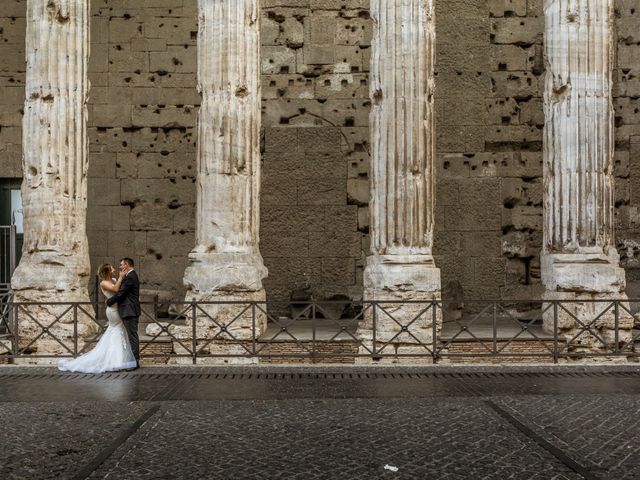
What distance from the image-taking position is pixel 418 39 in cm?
975

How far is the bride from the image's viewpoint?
8219 mm

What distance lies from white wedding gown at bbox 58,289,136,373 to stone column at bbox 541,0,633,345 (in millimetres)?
5528

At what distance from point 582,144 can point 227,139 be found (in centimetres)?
476

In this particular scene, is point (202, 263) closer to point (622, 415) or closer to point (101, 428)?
point (101, 428)

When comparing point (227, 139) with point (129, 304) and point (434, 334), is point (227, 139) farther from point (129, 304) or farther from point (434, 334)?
point (434, 334)

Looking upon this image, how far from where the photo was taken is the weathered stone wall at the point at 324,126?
538 inches

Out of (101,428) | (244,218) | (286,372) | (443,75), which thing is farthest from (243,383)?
(443,75)

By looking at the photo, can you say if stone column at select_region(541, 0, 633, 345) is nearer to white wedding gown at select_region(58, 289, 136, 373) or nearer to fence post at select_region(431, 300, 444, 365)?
fence post at select_region(431, 300, 444, 365)

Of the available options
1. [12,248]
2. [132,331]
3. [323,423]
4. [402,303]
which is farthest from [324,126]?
[323,423]

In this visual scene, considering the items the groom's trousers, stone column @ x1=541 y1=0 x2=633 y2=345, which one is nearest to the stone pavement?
the groom's trousers

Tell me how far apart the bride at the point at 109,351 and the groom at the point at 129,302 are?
0.21 ft

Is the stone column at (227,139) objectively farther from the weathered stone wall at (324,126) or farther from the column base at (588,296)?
the column base at (588,296)

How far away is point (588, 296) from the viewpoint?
9.78m

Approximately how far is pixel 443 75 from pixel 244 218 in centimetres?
586
